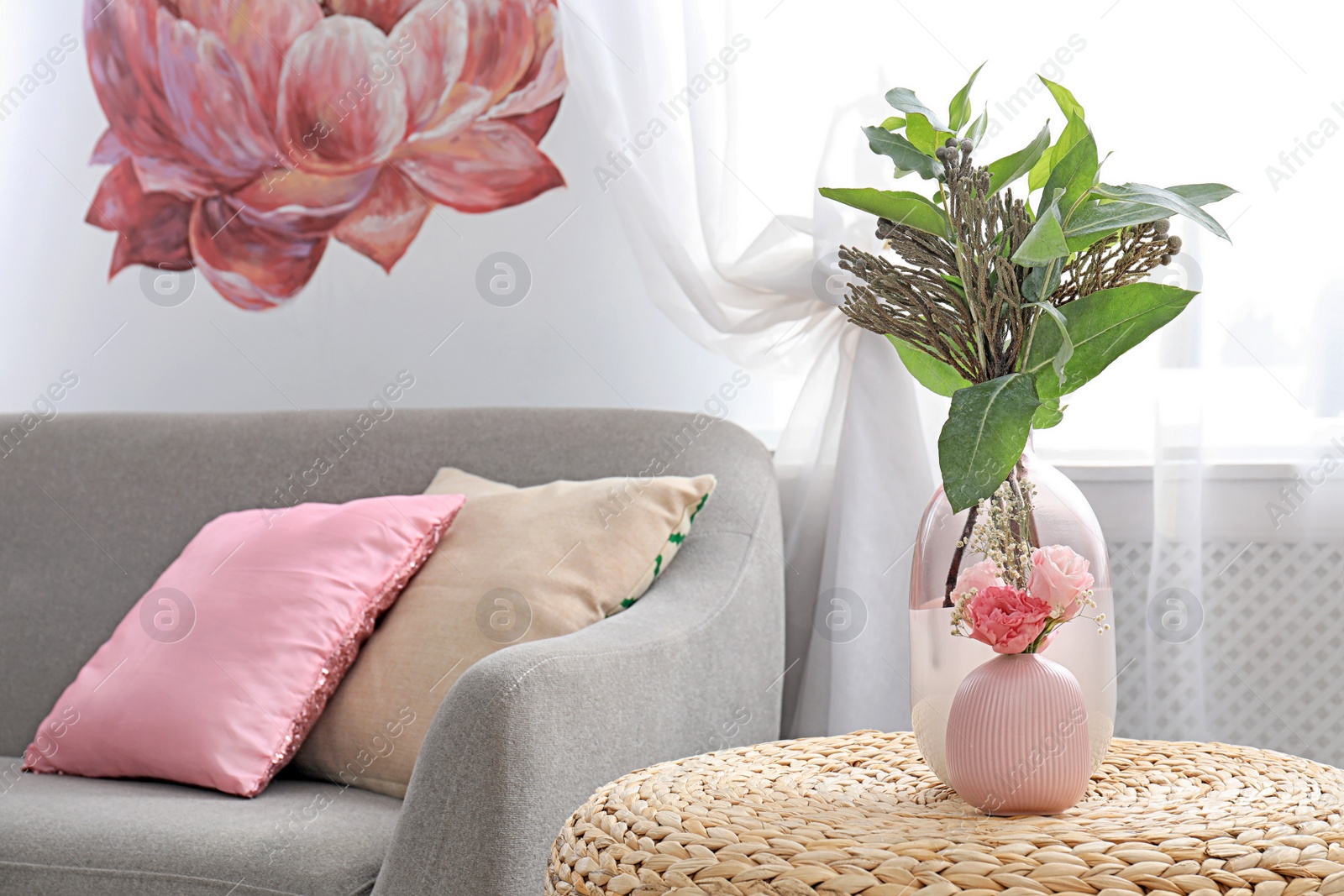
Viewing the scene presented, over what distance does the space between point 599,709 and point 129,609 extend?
0.91 meters

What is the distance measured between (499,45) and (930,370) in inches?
51.6

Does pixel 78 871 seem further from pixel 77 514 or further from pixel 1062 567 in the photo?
pixel 1062 567

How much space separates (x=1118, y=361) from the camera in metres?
1.65

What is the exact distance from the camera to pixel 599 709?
1.13 metres

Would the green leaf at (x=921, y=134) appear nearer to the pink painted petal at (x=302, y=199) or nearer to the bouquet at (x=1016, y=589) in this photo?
the bouquet at (x=1016, y=589)

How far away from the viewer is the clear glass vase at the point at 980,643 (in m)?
0.87

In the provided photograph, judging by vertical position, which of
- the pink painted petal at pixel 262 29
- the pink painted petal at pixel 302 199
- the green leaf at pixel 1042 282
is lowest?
the green leaf at pixel 1042 282

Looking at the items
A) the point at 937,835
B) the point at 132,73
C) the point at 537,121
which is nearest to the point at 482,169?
the point at 537,121

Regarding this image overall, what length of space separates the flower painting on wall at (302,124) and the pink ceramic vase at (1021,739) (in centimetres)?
142

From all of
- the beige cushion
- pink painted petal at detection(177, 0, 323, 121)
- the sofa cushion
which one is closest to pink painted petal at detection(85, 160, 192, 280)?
pink painted petal at detection(177, 0, 323, 121)

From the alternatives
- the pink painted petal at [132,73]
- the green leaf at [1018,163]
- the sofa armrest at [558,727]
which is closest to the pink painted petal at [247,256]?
the pink painted petal at [132,73]

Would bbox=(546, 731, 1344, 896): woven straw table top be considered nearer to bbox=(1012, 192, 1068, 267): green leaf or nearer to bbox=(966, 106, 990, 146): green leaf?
bbox=(1012, 192, 1068, 267): green leaf

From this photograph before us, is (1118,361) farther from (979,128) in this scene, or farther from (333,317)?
(333,317)

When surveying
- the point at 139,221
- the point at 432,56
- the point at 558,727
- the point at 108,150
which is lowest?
the point at 558,727
